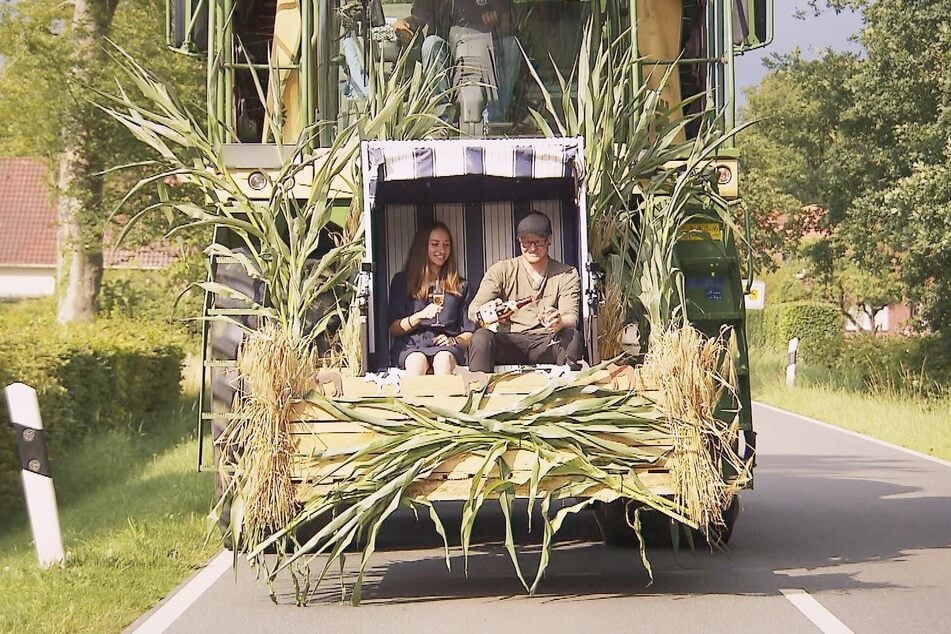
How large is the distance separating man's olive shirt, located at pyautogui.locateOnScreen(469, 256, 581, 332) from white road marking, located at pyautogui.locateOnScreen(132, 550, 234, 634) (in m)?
2.23

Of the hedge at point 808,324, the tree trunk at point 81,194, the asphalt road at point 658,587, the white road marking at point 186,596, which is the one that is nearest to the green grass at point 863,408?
the hedge at point 808,324

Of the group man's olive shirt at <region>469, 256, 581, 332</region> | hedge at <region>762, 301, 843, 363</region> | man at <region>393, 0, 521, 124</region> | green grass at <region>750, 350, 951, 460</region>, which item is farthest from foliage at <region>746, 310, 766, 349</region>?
man's olive shirt at <region>469, 256, 581, 332</region>

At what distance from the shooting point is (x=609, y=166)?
10.5 metres

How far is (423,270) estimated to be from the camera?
11.3 metres

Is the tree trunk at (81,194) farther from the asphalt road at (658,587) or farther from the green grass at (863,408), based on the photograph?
the asphalt road at (658,587)

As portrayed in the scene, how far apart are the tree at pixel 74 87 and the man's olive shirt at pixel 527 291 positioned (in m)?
14.8

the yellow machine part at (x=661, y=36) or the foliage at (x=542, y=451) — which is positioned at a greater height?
the yellow machine part at (x=661, y=36)

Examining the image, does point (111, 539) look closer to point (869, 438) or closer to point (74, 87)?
point (869, 438)

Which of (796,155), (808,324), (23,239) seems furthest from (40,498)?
(23,239)

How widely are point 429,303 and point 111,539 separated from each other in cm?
272

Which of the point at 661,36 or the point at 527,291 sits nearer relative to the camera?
the point at 527,291

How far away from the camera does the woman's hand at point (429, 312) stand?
10.9 metres

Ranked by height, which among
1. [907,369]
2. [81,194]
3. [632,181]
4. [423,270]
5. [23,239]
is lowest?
[907,369]

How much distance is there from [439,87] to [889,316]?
67.0 m
